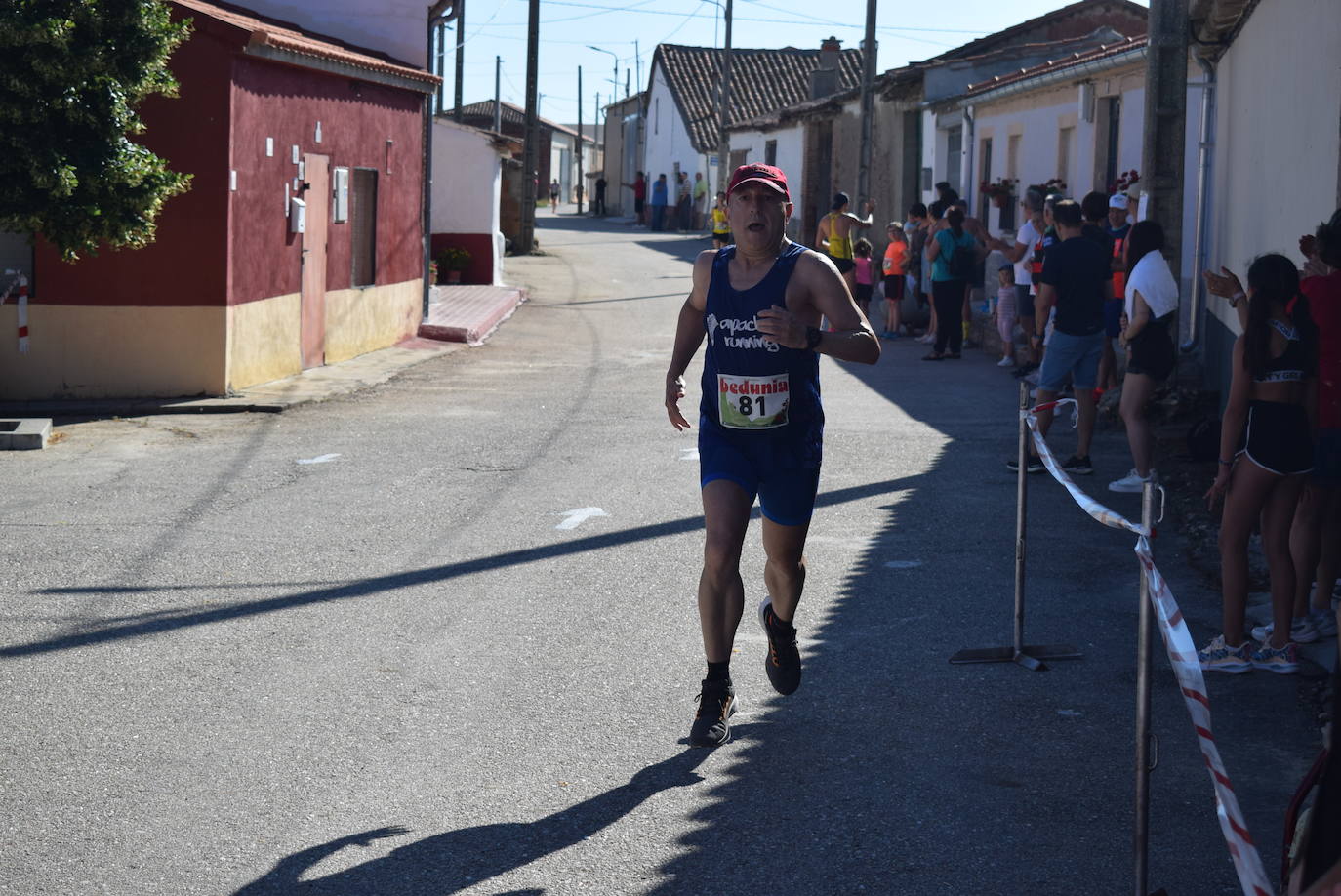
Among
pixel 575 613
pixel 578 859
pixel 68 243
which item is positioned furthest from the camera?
pixel 68 243

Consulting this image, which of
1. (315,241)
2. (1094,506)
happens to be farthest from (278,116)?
(1094,506)

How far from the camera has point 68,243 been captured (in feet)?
38.6

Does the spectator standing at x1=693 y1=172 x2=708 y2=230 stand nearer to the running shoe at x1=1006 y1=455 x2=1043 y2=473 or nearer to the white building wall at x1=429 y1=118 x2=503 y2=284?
the white building wall at x1=429 y1=118 x2=503 y2=284

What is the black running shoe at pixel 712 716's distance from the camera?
5.25 m

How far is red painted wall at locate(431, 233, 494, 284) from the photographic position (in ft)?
93.2

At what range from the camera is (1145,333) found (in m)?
9.50

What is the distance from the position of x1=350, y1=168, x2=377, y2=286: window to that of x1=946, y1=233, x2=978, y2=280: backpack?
656cm

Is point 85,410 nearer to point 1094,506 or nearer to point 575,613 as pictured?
point 575,613

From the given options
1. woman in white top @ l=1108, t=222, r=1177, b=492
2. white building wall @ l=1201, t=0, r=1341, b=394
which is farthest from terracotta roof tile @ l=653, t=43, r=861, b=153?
woman in white top @ l=1108, t=222, r=1177, b=492

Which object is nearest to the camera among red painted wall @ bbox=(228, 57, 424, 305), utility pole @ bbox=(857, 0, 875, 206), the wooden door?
red painted wall @ bbox=(228, 57, 424, 305)

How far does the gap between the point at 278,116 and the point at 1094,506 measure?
11.8 meters

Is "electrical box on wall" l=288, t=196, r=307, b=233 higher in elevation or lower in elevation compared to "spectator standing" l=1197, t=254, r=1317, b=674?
higher

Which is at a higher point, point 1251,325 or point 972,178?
point 972,178

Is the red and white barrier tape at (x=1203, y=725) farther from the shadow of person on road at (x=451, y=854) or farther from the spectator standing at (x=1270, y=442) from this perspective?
the spectator standing at (x=1270, y=442)
